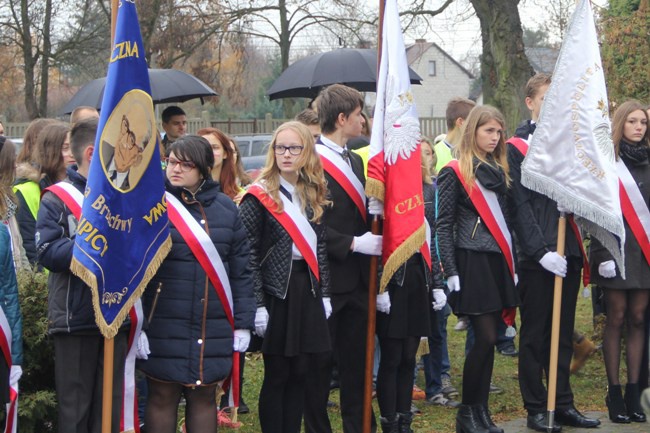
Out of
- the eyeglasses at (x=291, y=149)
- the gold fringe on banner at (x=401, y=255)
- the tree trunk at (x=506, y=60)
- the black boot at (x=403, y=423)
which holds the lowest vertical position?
the black boot at (x=403, y=423)

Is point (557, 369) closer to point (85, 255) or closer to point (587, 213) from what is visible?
point (587, 213)

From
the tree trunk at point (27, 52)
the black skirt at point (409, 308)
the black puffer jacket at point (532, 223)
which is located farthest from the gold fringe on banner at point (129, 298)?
the tree trunk at point (27, 52)

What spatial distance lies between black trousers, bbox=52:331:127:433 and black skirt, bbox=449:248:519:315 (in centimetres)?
236

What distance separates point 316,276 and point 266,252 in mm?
317

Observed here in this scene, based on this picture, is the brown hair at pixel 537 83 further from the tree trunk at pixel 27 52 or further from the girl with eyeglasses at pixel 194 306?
the tree trunk at pixel 27 52

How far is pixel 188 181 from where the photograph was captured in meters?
5.41

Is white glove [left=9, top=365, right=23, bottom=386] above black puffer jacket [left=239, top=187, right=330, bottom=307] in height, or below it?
below

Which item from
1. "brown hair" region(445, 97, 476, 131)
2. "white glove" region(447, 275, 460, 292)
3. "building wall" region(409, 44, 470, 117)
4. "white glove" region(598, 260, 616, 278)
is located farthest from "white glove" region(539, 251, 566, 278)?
"building wall" region(409, 44, 470, 117)

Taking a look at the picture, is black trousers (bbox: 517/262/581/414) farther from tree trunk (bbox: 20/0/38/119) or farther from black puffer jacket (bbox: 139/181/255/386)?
tree trunk (bbox: 20/0/38/119)

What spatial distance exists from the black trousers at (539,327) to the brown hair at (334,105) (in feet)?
5.84

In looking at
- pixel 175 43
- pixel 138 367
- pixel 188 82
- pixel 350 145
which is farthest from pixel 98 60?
pixel 138 367

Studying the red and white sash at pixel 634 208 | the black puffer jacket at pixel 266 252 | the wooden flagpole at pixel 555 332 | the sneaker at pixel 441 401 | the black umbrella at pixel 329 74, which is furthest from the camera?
the black umbrella at pixel 329 74

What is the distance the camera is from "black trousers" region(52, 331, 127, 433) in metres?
5.17

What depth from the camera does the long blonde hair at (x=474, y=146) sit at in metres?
6.69
